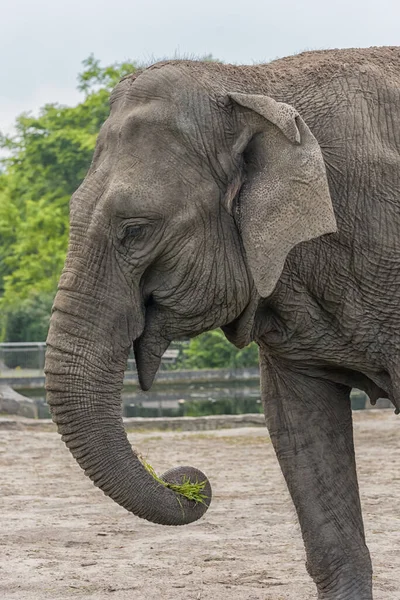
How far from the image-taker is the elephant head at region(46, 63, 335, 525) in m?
5.78

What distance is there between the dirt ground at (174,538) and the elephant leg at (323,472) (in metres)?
1.11

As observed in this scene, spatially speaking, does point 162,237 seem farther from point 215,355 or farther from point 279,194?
point 215,355

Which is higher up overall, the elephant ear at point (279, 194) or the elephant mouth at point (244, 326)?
the elephant ear at point (279, 194)

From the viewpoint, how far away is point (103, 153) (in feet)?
19.8

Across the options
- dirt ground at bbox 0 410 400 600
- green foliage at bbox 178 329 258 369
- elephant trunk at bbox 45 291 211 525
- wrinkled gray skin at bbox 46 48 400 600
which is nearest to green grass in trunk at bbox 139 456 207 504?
wrinkled gray skin at bbox 46 48 400 600

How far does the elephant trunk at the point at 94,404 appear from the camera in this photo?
5.73 m

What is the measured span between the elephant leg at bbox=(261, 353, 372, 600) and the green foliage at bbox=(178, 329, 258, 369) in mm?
28847

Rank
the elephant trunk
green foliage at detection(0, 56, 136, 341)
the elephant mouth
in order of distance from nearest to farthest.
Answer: the elephant trunk, the elephant mouth, green foliage at detection(0, 56, 136, 341)

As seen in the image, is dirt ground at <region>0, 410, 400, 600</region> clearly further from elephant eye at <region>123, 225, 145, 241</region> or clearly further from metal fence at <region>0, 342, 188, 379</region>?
metal fence at <region>0, 342, 188, 379</region>

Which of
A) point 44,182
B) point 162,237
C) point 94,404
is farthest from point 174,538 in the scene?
point 44,182

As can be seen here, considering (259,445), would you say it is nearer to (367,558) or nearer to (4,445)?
(4,445)

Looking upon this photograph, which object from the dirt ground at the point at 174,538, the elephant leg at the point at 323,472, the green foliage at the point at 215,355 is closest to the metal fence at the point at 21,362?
the green foliage at the point at 215,355

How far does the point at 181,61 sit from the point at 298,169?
2.74ft

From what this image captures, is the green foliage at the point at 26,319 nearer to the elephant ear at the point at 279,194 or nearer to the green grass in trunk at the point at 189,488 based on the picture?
the green grass in trunk at the point at 189,488
